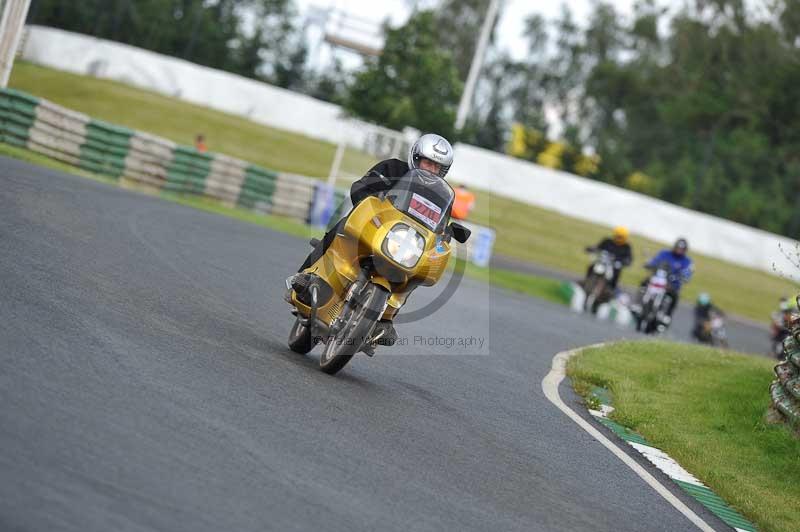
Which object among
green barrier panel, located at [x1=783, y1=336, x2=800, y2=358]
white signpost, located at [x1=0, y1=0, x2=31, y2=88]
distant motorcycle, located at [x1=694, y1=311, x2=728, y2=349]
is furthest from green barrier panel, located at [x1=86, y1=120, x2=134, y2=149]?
green barrier panel, located at [x1=783, y1=336, x2=800, y2=358]

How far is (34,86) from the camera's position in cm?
4506

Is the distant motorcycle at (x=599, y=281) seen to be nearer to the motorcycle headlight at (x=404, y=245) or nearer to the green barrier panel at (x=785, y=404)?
the green barrier panel at (x=785, y=404)

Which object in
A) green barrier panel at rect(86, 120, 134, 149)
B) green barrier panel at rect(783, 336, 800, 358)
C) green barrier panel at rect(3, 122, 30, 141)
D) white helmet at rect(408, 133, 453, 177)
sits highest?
white helmet at rect(408, 133, 453, 177)

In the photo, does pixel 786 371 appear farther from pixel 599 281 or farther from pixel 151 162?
pixel 151 162

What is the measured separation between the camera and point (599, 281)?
87.0 feet

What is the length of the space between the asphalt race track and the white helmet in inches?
64.6

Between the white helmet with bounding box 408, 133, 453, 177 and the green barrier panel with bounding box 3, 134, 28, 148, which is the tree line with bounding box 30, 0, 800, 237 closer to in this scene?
the green barrier panel with bounding box 3, 134, 28, 148

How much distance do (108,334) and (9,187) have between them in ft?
23.8

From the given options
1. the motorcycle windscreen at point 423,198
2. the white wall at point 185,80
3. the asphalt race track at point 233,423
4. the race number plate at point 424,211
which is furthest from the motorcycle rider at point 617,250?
the white wall at point 185,80

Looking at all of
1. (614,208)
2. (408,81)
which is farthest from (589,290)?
(614,208)

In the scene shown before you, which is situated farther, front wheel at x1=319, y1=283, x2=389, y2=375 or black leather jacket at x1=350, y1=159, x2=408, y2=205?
black leather jacket at x1=350, y1=159, x2=408, y2=205

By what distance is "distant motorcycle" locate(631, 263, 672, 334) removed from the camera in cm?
2472

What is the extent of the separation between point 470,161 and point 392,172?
37.4 m

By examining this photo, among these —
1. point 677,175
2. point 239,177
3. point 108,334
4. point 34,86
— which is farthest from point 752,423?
point 677,175
